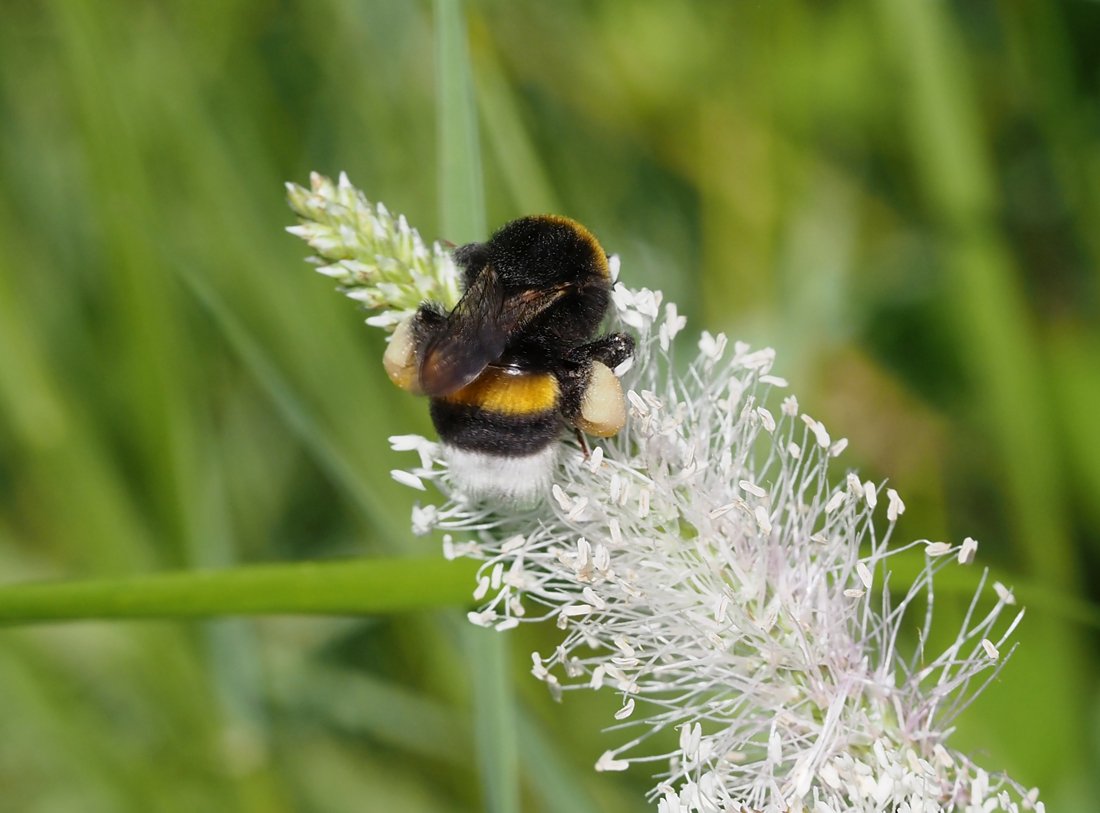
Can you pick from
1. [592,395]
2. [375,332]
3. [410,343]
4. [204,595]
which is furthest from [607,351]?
[375,332]

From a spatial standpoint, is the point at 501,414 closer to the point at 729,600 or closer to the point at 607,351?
the point at 607,351

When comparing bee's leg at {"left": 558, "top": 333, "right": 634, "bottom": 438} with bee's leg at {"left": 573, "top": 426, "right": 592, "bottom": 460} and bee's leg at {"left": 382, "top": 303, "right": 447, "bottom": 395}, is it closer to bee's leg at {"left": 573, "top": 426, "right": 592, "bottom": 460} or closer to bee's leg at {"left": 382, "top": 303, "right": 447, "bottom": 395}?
bee's leg at {"left": 573, "top": 426, "right": 592, "bottom": 460}

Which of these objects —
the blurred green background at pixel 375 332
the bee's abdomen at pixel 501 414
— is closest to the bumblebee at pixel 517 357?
the bee's abdomen at pixel 501 414

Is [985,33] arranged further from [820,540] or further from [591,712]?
[820,540]

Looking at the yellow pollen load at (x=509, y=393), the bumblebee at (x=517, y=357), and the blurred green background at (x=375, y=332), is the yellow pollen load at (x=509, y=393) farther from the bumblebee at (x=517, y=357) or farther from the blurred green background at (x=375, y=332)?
the blurred green background at (x=375, y=332)

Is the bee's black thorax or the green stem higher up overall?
the bee's black thorax

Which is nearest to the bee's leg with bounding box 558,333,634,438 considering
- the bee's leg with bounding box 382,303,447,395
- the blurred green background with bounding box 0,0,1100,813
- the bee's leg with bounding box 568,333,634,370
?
the bee's leg with bounding box 568,333,634,370
